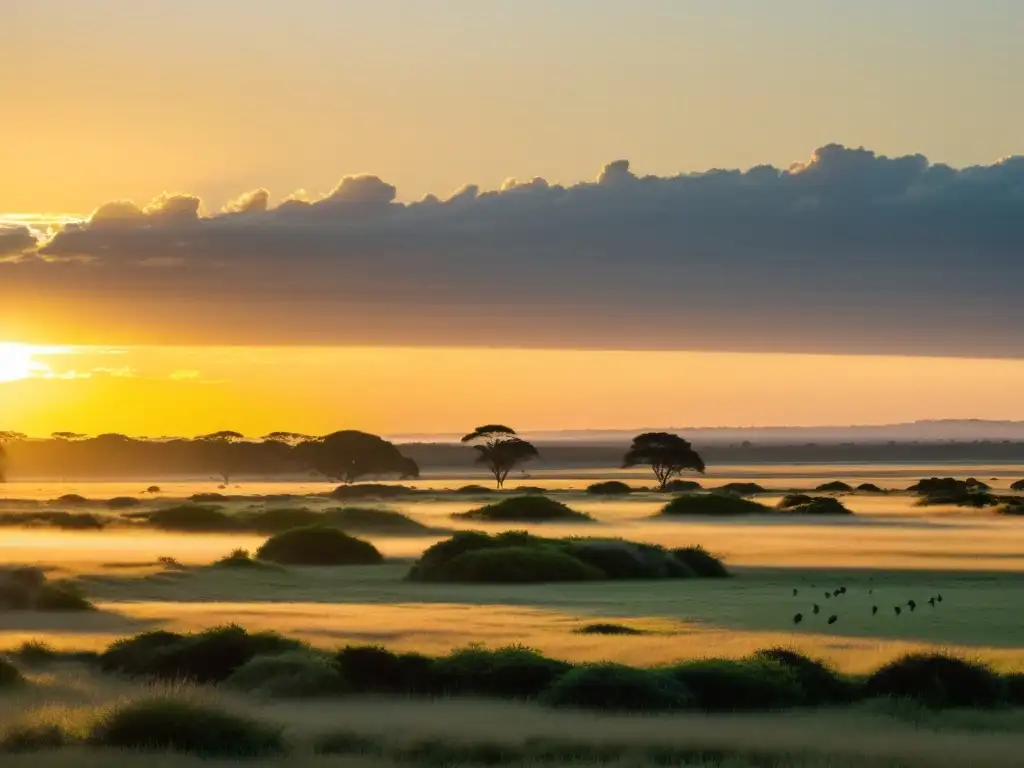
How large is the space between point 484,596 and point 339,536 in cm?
1803

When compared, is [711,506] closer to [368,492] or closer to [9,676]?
[368,492]

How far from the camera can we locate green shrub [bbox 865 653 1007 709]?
1069 inches

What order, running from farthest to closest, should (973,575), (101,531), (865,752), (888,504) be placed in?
1. (888,504)
2. (101,531)
3. (973,575)
4. (865,752)

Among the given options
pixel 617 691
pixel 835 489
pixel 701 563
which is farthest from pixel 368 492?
pixel 617 691

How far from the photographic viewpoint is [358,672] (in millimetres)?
29156

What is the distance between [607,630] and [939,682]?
1196 cm

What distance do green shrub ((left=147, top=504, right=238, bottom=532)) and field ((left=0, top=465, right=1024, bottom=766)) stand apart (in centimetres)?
295

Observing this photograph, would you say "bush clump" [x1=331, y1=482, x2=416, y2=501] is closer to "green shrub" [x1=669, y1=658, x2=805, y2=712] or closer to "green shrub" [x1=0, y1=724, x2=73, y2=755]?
"green shrub" [x1=669, y1=658, x2=805, y2=712]

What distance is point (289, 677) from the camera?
93.4 feet

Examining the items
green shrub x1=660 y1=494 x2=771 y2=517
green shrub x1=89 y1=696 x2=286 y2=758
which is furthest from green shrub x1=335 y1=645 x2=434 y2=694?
green shrub x1=660 y1=494 x2=771 y2=517

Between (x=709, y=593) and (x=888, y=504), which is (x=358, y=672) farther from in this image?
(x=888, y=504)

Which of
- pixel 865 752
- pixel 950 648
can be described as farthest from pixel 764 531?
pixel 865 752

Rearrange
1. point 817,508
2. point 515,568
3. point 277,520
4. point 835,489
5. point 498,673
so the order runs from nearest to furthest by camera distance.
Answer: point 498,673 → point 515,568 → point 277,520 → point 817,508 → point 835,489

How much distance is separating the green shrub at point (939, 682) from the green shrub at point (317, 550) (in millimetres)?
39071
